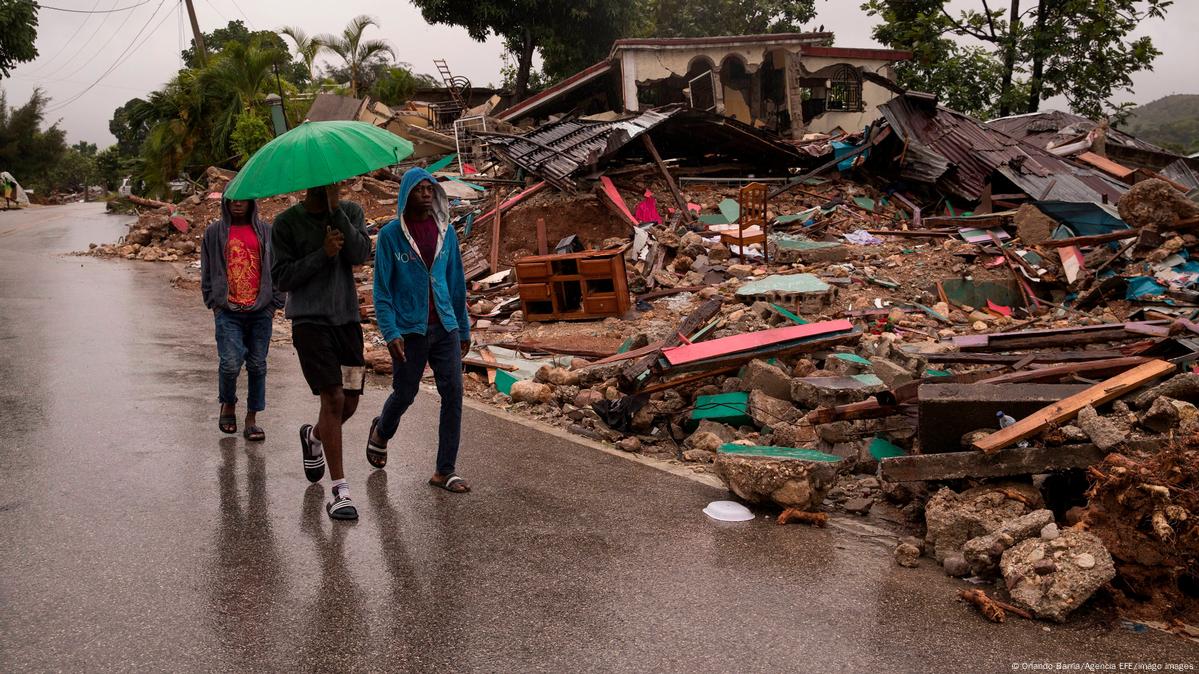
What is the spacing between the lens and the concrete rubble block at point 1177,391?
465cm

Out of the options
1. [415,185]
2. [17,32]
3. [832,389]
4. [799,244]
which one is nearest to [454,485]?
[415,185]

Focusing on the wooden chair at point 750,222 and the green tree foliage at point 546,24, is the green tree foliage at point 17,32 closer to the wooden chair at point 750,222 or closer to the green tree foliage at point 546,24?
the green tree foliage at point 546,24

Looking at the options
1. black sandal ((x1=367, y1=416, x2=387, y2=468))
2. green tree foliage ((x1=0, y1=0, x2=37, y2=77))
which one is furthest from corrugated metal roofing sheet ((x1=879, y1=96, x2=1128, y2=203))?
green tree foliage ((x1=0, y1=0, x2=37, y2=77))

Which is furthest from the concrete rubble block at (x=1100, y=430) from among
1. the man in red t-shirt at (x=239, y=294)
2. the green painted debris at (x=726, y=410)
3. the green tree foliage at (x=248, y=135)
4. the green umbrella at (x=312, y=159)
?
the green tree foliage at (x=248, y=135)

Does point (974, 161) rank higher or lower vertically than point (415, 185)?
higher

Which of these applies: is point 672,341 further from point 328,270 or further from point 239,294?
point 328,270

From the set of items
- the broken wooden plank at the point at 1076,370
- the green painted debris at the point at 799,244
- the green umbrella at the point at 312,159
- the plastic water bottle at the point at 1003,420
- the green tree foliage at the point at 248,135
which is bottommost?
the plastic water bottle at the point at 1003,420

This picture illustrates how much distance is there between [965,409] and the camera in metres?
4.83

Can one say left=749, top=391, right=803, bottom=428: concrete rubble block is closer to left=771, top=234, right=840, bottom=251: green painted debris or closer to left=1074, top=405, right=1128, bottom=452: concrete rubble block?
left=1074, top=405, right=1128, bottom=452: concrete rubble block

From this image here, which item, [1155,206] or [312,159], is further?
[1155,206]

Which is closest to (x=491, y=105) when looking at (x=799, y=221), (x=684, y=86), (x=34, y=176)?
(x=684, y=86)

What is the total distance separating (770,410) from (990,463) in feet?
7.56

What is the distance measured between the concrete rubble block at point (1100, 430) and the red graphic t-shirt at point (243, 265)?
519cm

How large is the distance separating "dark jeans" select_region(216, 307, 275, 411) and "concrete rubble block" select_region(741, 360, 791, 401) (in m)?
3.63
